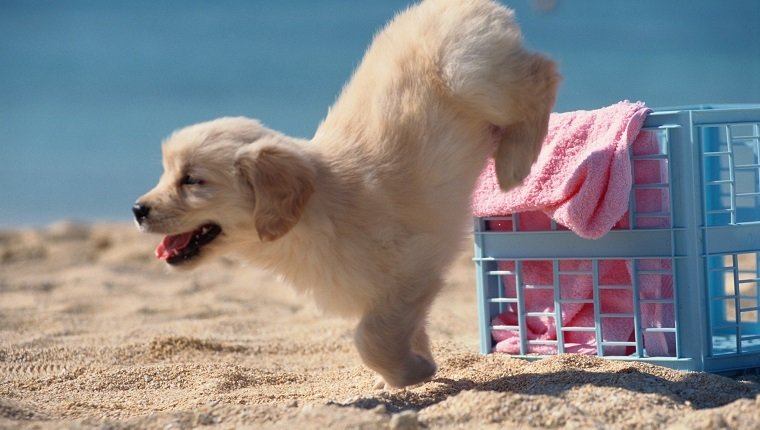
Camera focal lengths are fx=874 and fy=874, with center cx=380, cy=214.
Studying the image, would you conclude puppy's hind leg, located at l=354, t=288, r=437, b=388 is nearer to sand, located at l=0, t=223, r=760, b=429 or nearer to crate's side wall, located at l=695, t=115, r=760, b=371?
sand, located at l=0, t=223, r=760, b=429

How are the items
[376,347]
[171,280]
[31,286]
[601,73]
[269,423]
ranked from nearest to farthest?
[269,423], [376,347], [31,286], [171,280], [601,73]

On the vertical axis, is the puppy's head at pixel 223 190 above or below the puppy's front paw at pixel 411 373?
above

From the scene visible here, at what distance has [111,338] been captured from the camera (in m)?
4.70

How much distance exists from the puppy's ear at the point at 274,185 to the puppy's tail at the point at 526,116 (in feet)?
2.69

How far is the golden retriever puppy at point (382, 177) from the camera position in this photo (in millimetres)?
2971

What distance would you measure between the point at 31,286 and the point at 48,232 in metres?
3.69

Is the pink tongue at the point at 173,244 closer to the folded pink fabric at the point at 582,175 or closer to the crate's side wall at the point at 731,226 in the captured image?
the folded pink fabric at the point at 582,175

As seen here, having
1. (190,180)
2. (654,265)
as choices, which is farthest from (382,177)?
(654,265)

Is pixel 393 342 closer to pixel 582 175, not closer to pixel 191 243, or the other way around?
pixel 191 243

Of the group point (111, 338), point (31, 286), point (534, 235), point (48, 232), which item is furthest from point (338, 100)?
point (48, 232)

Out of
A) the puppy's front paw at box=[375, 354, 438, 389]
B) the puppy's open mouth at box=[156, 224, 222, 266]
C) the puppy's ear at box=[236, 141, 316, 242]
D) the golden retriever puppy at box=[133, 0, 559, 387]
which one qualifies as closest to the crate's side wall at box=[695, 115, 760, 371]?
the golden retriever puppy at box=[133, 0, 559, 387]

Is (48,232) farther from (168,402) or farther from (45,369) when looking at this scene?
(168,402)

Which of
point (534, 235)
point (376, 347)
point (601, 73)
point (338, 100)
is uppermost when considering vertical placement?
point (601, 73)

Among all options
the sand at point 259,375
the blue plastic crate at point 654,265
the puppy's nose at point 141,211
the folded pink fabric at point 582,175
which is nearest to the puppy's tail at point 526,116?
the folded pink fabric at point 582,175
